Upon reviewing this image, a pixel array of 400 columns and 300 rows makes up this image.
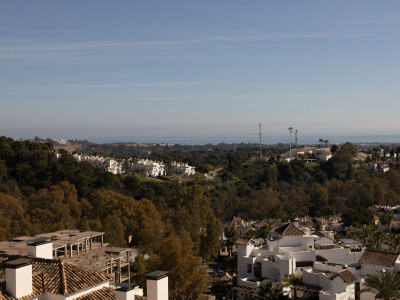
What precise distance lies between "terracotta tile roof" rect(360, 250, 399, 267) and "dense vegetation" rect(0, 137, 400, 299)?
8.59 m

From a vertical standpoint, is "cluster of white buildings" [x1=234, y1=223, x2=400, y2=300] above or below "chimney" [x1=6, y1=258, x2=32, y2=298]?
below

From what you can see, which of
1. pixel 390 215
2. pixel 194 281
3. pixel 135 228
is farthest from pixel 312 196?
pixel 194 281

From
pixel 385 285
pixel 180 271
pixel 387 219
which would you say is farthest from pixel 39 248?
pixel 387 219

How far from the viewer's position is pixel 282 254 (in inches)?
1010

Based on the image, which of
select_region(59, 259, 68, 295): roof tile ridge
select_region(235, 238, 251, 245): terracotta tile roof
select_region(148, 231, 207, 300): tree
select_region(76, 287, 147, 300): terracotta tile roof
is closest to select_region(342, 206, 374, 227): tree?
select_region(235, 238, 251, 245): terracotta tile roof

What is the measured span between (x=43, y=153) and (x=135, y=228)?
1880cm

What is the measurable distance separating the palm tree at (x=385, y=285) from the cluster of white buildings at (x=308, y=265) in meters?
1.14

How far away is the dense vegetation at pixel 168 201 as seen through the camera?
85.1 feet

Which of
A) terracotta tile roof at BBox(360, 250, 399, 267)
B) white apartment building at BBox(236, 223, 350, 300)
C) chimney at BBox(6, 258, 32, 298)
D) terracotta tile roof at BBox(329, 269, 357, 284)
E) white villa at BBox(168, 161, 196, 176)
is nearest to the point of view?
chimney at BBox(6, 258, 32, 298)

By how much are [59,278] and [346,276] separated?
49.9ft

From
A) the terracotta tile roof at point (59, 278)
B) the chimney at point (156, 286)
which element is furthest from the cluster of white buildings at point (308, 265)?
the terracotta tile roof at point (59, 278)

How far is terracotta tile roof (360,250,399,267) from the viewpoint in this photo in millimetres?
22156

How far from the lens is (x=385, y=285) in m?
19.5

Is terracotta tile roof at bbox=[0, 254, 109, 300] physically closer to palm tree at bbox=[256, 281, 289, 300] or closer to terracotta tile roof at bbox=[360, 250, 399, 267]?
palm tree at bbox=[256, 281, 289, 300]
